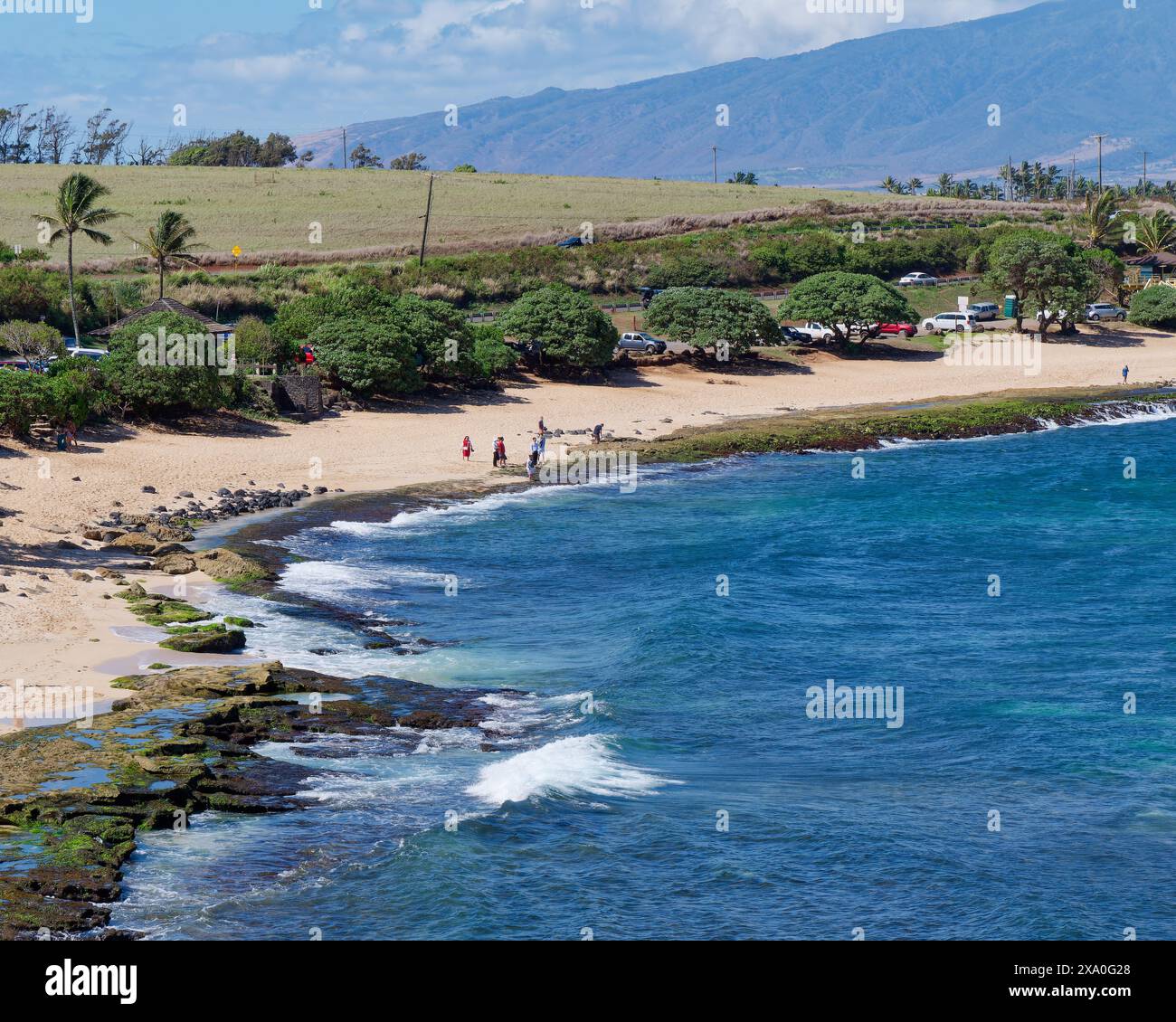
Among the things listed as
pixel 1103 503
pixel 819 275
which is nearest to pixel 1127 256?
pixel 819 275

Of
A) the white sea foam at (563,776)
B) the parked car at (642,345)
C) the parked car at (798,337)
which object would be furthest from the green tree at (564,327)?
the white sea foam at (563,776)

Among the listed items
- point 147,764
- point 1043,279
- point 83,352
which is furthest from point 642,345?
point 147,764

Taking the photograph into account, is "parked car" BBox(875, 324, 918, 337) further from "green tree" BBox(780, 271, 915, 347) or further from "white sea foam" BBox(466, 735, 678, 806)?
"white sea foam" BBox(466, 735, 678, 806)

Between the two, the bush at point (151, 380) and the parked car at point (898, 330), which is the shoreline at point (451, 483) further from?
the parked car at point (898, 330)

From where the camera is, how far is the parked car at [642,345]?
2908 inches

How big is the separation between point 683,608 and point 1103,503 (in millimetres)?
22793

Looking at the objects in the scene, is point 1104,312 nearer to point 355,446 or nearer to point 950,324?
point 950,324

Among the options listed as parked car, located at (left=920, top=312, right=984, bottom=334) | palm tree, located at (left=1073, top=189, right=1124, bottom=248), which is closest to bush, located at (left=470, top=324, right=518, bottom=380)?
parked car, located at (left=920, top=312, right=984, bottom=334)

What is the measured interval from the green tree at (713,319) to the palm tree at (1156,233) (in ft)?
153

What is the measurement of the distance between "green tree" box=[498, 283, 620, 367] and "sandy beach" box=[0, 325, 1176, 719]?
1647 millimetres

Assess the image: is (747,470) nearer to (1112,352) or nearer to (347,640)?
(347,640)

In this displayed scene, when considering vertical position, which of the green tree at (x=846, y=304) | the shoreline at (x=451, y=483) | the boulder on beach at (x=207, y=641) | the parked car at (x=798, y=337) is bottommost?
the boulder on beach at (x=207, y=641)

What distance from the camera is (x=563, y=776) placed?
23.9 m

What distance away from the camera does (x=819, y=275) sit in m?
78.7
